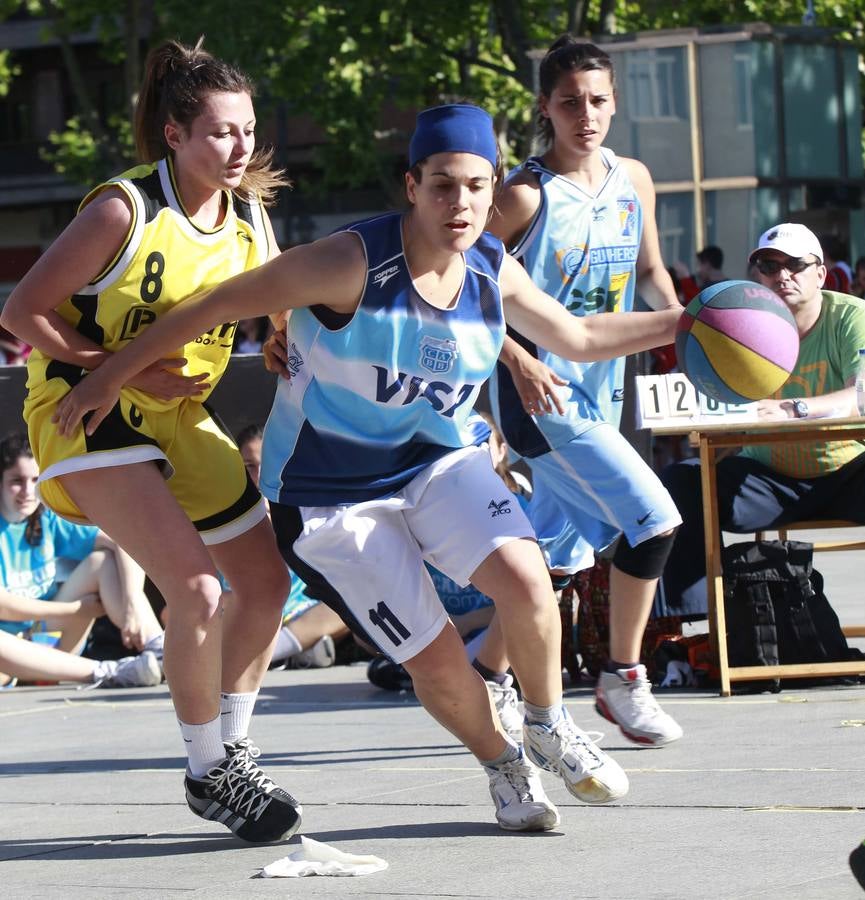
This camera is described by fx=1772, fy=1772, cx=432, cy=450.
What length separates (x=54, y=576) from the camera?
925 cm

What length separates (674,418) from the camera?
6711 millimetres

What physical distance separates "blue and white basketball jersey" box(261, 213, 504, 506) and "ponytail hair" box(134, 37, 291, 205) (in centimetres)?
63

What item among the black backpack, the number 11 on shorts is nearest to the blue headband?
the number 11 on shorts

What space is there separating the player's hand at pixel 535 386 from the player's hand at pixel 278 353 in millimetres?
806

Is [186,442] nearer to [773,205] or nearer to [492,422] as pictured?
[492,422]

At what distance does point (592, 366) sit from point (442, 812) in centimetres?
178

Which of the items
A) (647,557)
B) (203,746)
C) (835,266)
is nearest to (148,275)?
(203,746)

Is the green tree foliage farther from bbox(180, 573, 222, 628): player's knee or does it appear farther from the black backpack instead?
bbox(180, 573, 222, 628): player's knee

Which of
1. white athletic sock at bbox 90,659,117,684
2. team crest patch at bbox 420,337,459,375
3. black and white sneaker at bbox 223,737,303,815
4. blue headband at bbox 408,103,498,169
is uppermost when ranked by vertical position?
blue headband at bbox 408,103,498,169

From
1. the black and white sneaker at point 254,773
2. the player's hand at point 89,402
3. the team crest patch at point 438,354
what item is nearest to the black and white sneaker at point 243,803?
the black and white sneaker at point 254,773

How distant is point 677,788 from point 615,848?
32.7 inches

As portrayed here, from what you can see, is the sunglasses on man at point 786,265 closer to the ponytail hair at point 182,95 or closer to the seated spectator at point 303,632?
the ponytail hair at point 182,95

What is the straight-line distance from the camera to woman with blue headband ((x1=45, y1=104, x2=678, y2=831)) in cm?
443

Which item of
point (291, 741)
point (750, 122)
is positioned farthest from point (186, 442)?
point (750, 122)
